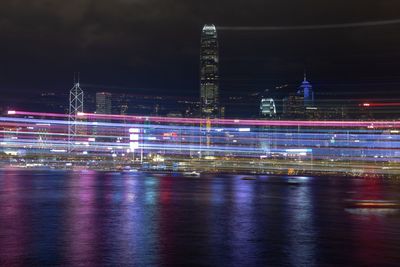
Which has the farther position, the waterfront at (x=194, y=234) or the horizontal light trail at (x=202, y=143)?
the horizontal light trail at (x=202, y=143)

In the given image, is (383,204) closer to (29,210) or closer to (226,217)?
(226,217)

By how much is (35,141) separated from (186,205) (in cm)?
5285

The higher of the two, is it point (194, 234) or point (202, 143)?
point (202, 143)

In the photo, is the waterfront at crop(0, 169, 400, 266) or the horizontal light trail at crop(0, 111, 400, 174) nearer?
the waterfront at crop(0, 169, 400, 266)

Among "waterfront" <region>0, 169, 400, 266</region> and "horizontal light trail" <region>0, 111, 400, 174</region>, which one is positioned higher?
"horizontal light trail" <region>0, 111, 400, 174</region>

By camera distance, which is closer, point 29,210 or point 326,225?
point 326,225

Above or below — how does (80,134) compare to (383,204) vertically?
above

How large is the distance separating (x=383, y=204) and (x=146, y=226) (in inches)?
462

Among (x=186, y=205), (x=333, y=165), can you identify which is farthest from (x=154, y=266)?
(x=333, y=165)

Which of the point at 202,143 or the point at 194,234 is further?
the point at 202,143

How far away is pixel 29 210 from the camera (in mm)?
17828

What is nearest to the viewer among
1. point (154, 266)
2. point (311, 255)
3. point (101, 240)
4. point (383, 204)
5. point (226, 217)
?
point (154, 266)

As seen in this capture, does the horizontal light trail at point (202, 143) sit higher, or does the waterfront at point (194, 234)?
the horizontal light trail at point (202, 143)

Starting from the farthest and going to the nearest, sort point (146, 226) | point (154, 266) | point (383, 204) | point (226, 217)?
point (383, 204), point (226, 217), point (146, 226), point (154, 266)
